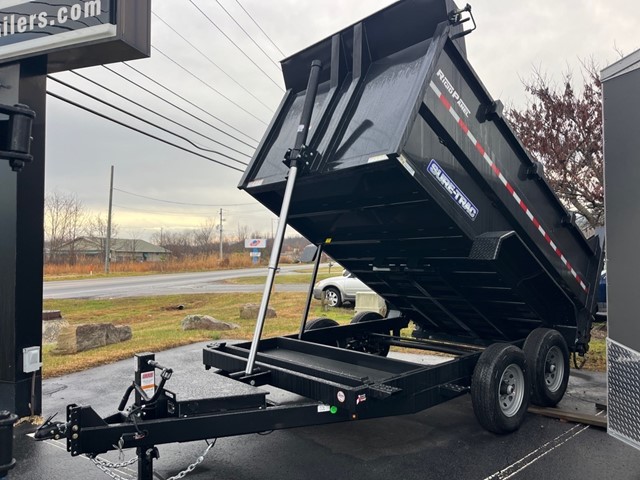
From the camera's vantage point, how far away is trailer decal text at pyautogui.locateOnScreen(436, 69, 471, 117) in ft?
13.5

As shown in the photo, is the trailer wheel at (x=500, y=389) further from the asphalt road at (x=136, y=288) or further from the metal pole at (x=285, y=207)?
the asphalt road at (x=136, y=288)

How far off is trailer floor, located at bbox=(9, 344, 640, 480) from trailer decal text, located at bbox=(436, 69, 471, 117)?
2.87 meters

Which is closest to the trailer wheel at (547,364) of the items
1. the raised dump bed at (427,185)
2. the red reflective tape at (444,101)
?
the raised dump bed at (427,185)

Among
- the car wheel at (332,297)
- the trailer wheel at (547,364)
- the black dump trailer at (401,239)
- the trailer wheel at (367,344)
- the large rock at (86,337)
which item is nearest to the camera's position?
the black dump trailer at (401,239)

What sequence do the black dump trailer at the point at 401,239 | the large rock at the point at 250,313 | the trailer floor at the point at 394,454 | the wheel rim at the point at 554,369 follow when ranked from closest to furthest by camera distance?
the black dump trailer at the point at 401,239
the trailer floor at the point at 394,454
the wheel rim at the point at 554,369
the large rock at the point at 250,313

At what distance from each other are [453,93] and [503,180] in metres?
1.02

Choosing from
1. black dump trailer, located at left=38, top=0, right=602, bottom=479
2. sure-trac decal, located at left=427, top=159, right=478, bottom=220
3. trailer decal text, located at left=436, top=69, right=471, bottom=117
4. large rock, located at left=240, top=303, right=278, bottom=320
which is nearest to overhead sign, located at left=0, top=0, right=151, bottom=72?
black dump trailer, located at left=38, top=0, right=602, bottom=479

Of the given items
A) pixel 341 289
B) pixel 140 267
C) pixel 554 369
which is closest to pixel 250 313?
pixel 341 289

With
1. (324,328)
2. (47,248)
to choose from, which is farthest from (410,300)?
(47,248)

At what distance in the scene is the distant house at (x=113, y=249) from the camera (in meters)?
57.6

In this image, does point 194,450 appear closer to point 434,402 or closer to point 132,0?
point 434,402

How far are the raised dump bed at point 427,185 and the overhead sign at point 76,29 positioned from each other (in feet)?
5.06

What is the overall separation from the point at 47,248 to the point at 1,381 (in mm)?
56082

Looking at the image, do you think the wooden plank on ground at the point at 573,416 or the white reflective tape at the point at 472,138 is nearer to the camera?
the white reflective tape at the point at 472,138
